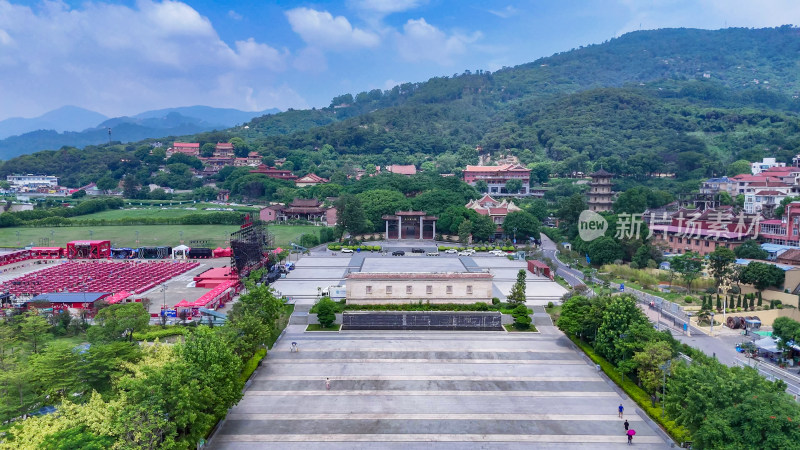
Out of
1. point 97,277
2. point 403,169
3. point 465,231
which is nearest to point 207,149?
point 403,169

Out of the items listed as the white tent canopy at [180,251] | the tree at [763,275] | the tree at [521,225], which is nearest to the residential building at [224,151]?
the white tent canopy at [180,251]

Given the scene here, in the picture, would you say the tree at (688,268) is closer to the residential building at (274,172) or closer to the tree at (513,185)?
the tree at (513,185)

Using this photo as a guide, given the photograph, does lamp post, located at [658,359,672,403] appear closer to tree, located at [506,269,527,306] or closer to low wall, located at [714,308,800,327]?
tree, located at [506,269,527,306]

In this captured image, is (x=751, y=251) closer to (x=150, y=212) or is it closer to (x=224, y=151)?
(x=150, y=212)

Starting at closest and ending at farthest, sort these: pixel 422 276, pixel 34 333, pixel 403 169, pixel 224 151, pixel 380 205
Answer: pixel 34 333
pixel 422 276
pixel 380 205
pixel 403 169
pixel 224 151

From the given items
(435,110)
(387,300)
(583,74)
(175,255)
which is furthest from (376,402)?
(583,74)

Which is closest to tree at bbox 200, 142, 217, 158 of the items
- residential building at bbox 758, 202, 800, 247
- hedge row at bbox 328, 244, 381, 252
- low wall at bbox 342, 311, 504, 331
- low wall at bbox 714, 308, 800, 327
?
hedge row at bbox 328, 244, 381, 252
